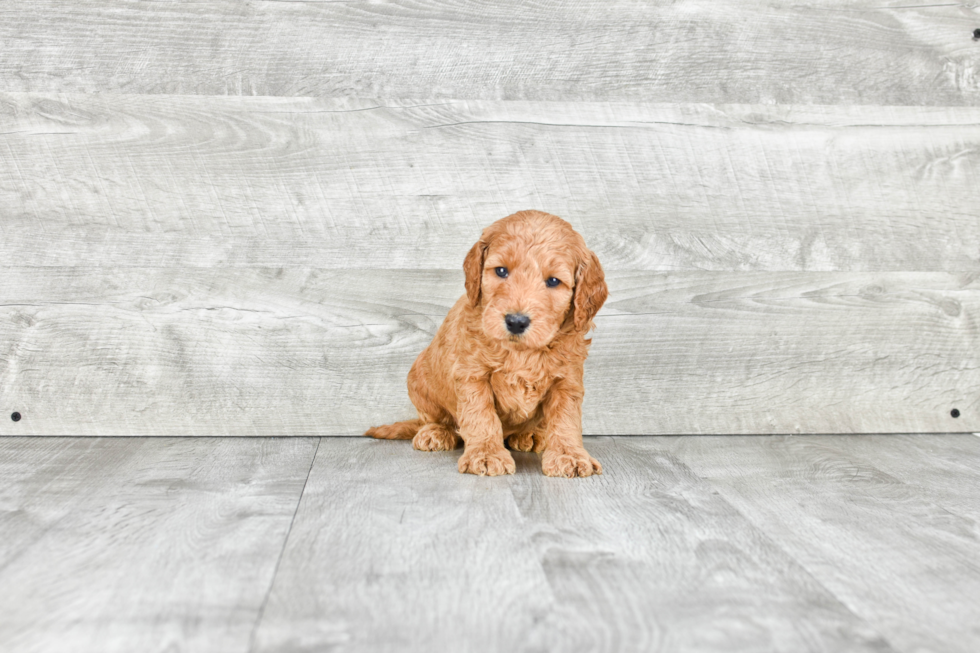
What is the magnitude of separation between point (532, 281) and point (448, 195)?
2.45ft

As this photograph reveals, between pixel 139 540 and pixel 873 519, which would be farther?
pixel 873 519

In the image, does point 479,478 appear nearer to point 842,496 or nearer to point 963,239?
point 842,496

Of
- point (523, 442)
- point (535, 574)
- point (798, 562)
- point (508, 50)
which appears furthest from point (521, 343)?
point (508, 50)

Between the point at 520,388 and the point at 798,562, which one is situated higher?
the point at 520,388

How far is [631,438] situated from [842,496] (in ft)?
2.65

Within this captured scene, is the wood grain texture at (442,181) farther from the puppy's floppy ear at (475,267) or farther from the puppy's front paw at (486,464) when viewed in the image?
the puppy's front paw at (486,464)

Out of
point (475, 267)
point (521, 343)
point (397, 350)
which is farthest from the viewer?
point (397, 350)

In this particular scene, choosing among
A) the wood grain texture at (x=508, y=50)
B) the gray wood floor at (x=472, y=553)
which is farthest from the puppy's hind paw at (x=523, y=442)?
the wood grain texture at (x=508, y=50)

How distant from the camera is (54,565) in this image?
1.53 metres

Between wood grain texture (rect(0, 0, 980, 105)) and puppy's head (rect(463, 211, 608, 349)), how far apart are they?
790 mm

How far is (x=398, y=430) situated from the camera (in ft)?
8.60

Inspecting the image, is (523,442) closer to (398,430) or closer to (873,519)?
(398,430)

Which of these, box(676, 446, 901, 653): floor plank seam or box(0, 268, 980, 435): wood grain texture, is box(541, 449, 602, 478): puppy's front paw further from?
box(0, 268, 980, 435): wood grain texture

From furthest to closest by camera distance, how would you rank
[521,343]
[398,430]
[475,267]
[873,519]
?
1. [398,430]
2. [475,267]
3. [521,343]
4. [873,519]
